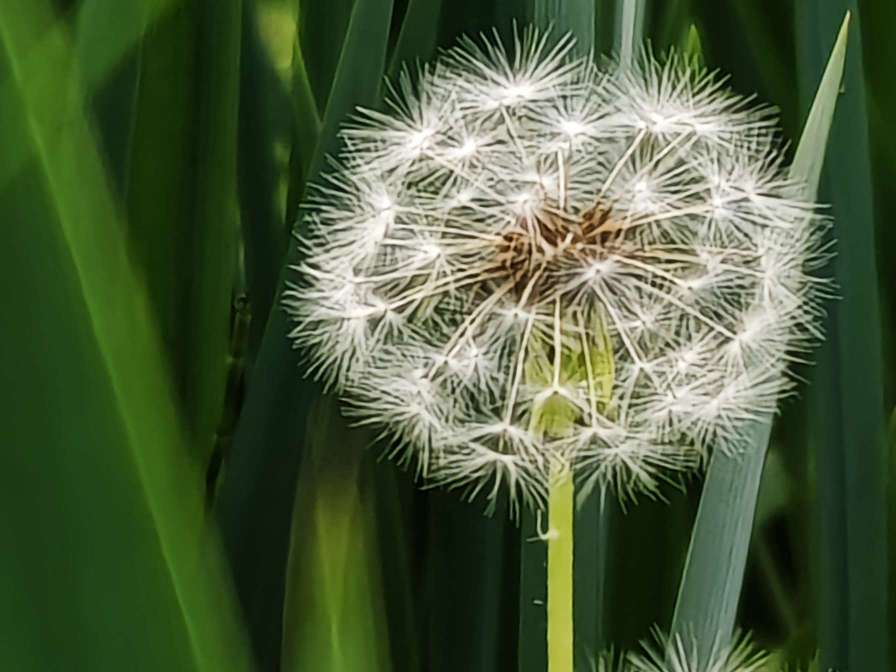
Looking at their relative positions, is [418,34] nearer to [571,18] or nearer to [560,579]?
[571,18]

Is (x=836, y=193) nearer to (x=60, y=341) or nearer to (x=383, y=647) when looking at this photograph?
(x=383, y=647)

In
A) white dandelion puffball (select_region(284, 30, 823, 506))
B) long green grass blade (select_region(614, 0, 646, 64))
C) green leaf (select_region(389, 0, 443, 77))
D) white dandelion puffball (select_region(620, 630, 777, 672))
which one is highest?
green leaf (select_region(389, 0, 443, 77))

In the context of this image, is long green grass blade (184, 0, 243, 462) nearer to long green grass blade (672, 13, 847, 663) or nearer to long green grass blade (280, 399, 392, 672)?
long green grass blade (280, 399, 392, 672)

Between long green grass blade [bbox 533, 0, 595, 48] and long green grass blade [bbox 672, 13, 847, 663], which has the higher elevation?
long green grass blade [bbox 533, 0, 595, 48]

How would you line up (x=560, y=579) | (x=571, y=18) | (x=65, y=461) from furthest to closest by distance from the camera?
1. (x=571, y=18)
2. (x=560, y=579)
3. (x=65, y=461)

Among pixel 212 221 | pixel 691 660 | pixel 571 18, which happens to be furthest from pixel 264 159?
pixel 691 660

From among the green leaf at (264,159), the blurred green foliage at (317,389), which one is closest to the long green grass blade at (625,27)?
the blurred green foliage at (317,389)

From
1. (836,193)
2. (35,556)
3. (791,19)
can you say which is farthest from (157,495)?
(791,19)

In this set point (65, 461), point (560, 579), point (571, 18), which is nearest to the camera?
point (65, 461)

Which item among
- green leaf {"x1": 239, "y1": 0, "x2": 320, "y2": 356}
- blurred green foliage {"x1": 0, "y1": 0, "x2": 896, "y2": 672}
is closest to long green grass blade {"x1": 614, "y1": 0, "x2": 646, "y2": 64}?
blurred green foliage {"x1": 0, "y1": 0, "x2": 896, "y2": 672}
